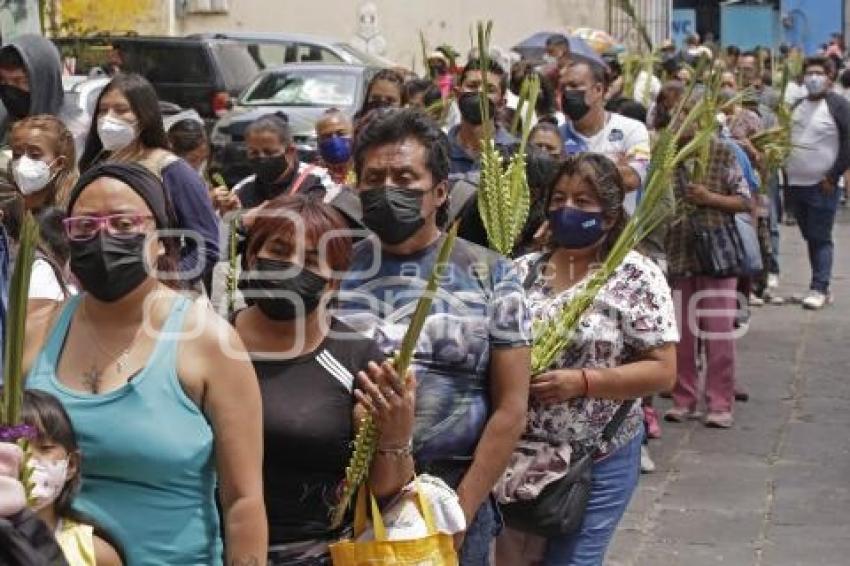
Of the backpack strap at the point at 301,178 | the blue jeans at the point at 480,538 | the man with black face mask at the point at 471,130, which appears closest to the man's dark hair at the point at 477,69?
the man with black face mask at the point at 471,130

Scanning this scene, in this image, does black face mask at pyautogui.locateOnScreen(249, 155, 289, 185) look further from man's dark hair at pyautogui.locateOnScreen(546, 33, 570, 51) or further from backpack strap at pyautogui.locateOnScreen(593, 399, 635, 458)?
man's dark hair at pyautogui.locateOnScreen(546, 33, 570, 51)

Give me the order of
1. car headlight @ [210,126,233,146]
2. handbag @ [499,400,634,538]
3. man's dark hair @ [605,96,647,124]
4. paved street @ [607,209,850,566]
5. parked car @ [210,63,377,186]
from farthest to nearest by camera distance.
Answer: parked car @ [210,63,377,186], car headlight @ [210,126,233,146], man's dark hair @ [605,96,647,124], paved street @ [607,209,850,566], handbag @ [499,400,634,538]

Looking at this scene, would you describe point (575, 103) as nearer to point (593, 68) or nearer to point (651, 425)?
point (593, 68)

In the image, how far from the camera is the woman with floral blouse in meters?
5.39

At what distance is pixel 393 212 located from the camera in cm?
461

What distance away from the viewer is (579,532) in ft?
17.9

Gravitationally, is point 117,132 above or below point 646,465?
above

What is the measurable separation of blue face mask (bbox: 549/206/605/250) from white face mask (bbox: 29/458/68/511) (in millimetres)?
2240

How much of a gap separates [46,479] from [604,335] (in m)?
2.27

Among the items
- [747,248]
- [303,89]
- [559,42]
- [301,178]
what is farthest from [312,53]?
[301,178]

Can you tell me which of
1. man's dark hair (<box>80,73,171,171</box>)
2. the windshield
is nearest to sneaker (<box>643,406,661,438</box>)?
man's dark hair (<box>80,73,171,171</box>)

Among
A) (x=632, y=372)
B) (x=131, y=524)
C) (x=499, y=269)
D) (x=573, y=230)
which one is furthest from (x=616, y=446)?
(x=131, y=524)

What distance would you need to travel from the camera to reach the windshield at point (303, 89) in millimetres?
19766

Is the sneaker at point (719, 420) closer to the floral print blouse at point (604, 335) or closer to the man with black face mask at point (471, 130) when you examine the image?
the man with black face mask at point (471, 130)
